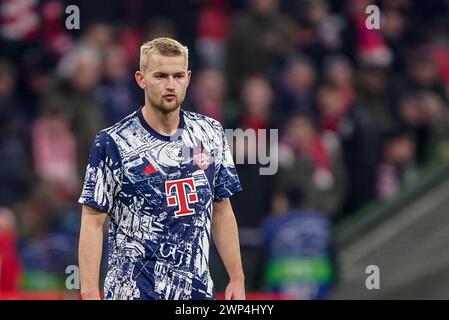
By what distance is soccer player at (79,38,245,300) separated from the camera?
25.8 ft

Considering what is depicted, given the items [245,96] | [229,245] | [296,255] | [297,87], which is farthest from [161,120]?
[297,87]

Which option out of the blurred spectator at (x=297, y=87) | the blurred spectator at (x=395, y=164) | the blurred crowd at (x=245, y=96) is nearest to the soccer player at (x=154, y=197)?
the blurred crowd at (x=245, y=96)

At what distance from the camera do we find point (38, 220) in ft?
47.1

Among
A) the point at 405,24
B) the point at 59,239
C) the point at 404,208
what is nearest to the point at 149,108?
the point at 59,239

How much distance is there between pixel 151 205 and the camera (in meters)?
7.95

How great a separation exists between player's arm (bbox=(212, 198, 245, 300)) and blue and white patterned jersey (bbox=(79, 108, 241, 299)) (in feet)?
0.43

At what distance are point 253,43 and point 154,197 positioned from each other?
829 cm

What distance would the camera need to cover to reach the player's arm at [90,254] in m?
7.81

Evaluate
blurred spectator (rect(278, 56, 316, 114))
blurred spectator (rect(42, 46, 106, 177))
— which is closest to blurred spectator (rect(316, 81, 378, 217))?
blurred spectator (rect(278, 56, 316, 114))

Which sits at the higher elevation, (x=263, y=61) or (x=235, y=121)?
(x=263, y=61)

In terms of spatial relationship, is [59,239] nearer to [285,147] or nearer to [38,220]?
[38,220]

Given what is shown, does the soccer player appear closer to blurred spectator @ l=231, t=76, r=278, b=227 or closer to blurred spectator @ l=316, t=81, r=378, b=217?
blurred spectator @ l=231, t=76, r=278, b=227

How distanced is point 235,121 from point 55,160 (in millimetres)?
1754
